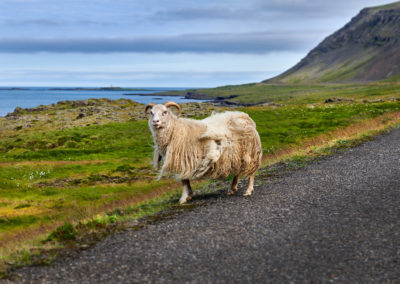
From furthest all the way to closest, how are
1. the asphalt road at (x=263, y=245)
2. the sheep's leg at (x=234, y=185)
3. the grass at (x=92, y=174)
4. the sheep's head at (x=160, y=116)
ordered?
the sheep's leg at (x=234, y=185) → the sheep's head at (x=160, y=116) → the grass at (x=92, y=174) → the asphalt road at (x=263, y=245)

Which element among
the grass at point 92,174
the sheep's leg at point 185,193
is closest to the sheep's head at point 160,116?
the sheep's leg at point 185,193

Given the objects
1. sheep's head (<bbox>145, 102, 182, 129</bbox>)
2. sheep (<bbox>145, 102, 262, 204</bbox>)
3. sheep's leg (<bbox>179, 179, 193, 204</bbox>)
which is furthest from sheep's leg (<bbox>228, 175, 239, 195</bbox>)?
sheep's head (<bbox>145, 102, 182, 129</bbox>)

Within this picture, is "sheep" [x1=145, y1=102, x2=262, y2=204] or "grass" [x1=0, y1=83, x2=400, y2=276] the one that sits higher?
"sheep" [x1=145, y1=102, x2=262, y2=204]

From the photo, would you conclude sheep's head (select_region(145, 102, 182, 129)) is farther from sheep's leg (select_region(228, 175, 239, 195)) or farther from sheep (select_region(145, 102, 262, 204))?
sheep's leg (select_region(228, 175, 239, 195))

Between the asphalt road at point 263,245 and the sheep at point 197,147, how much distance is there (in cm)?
115

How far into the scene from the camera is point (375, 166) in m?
17.4

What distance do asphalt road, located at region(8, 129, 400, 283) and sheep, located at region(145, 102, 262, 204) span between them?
3.78 feet

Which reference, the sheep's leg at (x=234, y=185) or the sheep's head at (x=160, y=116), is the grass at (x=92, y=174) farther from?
the sheep's head at (x=160, y=116)

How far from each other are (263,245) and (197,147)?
5779mm

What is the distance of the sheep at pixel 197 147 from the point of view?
1385cm

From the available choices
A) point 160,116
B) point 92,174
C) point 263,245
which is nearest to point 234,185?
point 160,116

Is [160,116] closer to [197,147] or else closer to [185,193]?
[197,147]

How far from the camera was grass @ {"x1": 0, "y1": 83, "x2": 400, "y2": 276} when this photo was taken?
1300cm

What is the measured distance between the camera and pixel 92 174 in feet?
98.6
